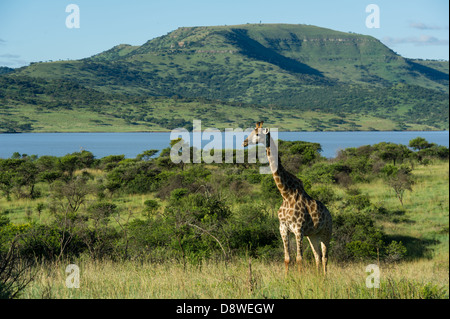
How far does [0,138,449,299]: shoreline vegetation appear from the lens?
6488 millimetres

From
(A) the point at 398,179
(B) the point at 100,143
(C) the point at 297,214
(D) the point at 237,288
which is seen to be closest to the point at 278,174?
(C) the point at 297,214

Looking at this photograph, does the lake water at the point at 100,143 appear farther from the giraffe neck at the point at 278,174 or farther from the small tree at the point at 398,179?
the giraffe neck at the point at 278,174

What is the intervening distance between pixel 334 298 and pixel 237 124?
143334 mm

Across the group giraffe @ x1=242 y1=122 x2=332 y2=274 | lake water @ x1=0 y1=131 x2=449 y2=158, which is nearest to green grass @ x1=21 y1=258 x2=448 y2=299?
giraffe @ x1=242 y1=122 x2=332 y2=274

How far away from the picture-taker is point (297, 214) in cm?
758

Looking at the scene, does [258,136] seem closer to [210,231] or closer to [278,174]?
[278,174]

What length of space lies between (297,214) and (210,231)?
18.9 ft

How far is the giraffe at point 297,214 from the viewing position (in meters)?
7.51

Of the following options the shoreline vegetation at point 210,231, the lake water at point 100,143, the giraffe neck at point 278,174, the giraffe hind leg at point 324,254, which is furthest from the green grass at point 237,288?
the lake water at point 100,143

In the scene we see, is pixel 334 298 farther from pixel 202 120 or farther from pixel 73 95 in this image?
pixel 73 95

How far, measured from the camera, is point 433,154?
150 feet

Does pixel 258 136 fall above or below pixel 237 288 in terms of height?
above

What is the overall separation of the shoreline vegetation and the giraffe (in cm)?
41
